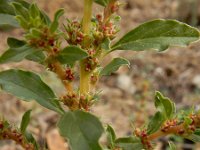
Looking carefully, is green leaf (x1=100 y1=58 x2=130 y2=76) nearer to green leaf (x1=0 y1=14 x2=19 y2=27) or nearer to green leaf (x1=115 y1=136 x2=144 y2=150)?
green leaf (x1=115 y1=136 x2=144 y2=150)

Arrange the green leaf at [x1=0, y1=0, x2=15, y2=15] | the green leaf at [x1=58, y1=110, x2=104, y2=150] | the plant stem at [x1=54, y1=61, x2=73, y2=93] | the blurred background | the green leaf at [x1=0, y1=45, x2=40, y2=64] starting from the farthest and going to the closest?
1. the blurred background
2. the green leaf at [x1=0, y1=0, x2=15, y2=15]
3. the plant stem at [x1=54, y1=61, x2=73, y2=93]
4. the green leaf at [x1=0, y1=45, x2=40, y2=64]
5. the green leaf at [x1=58, y1=110, x2=104, y2=150]

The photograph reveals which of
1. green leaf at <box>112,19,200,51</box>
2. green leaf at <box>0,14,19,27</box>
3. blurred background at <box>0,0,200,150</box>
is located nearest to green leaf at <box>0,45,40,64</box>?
green leaf at <box>0,14,19,27</box>

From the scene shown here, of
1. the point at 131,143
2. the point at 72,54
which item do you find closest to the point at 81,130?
the point at 72,54

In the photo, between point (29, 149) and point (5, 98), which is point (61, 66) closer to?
point (29, 149)

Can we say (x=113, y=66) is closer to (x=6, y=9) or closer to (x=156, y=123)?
(x=156, y=123)

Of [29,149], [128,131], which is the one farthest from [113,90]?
[29,149]

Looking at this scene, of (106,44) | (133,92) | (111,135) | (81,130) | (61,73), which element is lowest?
(133,92)

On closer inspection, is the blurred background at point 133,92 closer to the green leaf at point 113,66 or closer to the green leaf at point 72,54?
the green leaf at point 113,66
